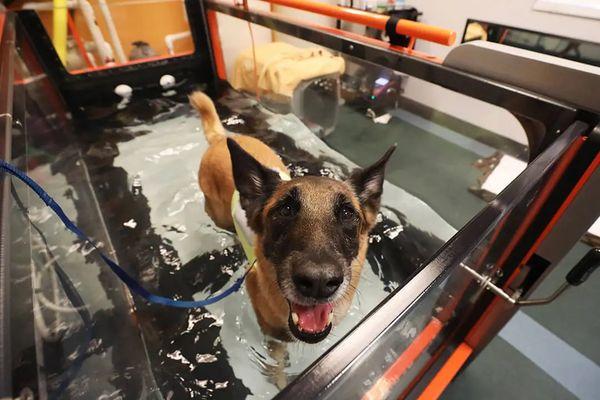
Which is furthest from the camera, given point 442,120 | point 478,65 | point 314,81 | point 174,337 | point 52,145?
point 314,81

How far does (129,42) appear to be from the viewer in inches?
126

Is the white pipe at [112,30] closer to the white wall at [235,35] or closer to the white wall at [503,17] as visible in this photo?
the white wall at [235,35]

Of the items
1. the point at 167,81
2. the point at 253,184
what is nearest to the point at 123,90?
the point at 167,81

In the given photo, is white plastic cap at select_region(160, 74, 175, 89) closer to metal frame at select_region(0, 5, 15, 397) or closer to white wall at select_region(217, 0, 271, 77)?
white wall at select_region(217, 0, 271, 77)

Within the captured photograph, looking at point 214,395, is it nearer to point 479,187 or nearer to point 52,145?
point 52,145

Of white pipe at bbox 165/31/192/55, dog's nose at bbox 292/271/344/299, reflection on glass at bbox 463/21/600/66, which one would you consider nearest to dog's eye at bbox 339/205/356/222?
dog's nose at bbox 292/271/344/299

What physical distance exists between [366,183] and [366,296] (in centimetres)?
73

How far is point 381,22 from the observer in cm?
139

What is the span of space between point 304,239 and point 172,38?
3094mm

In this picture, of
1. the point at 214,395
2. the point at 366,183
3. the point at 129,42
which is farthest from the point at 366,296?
the point at 129,42

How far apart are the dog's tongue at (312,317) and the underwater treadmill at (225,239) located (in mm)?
164

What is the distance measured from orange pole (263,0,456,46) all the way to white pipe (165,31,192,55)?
1760mm

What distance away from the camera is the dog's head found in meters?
0.88

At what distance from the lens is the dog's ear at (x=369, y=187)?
121 centimetres
